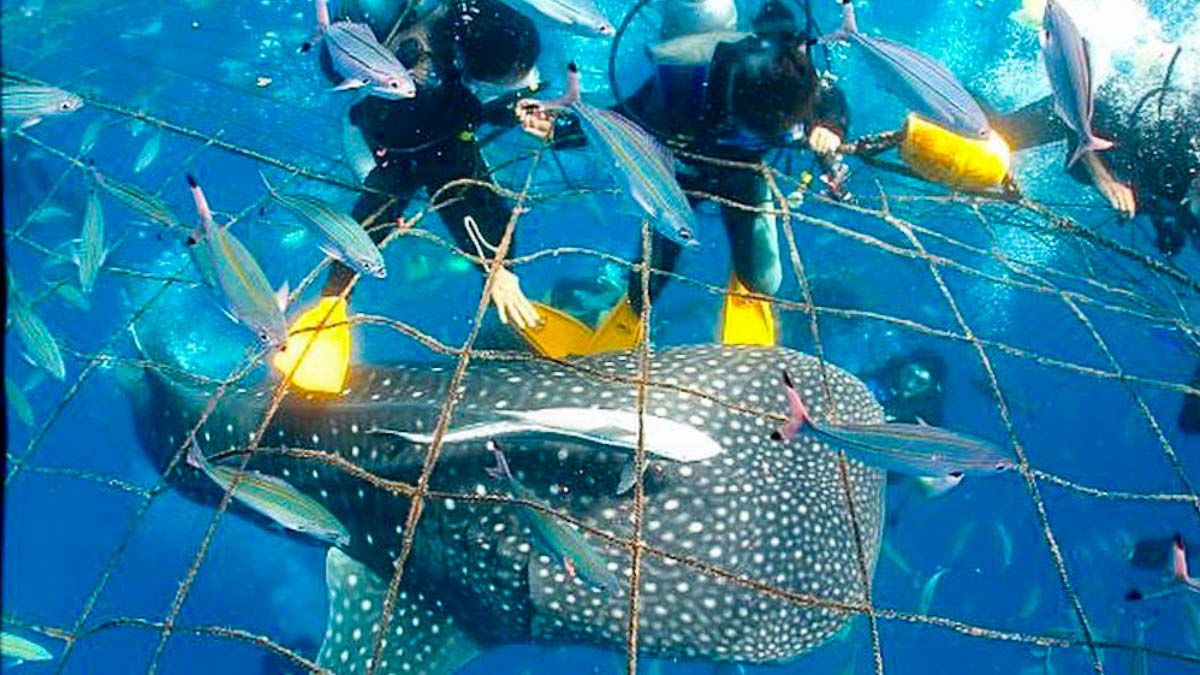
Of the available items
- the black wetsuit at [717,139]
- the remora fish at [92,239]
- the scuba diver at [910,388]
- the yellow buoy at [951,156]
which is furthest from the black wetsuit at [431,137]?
the scuba diver at [910,388]

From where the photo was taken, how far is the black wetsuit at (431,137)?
17.2ft

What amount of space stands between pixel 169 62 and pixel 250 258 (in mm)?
17767

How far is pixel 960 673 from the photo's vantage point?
13680mm

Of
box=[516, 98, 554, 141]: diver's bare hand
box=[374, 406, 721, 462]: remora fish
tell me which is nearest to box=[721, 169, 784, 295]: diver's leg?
box=[516, 98, 554, 141]: diver's bare hand

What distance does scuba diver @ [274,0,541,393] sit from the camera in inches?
197

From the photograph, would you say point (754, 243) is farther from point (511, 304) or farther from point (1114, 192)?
point (1114, 192)

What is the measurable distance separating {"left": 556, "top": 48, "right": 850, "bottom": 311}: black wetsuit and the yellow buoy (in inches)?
19.6

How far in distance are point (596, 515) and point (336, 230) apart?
5.73 feet

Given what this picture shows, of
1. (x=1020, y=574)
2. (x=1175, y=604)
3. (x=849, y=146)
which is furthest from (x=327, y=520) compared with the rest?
(x=1175, y=604)

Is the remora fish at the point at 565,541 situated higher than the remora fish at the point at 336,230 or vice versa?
the remora fish at the point at 336,230

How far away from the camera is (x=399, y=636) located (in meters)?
4.53

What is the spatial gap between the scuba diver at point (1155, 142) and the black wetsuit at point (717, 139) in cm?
219

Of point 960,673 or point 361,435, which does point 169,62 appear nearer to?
point 361,435

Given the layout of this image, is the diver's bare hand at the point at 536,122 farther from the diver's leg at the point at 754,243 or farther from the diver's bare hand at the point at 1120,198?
the diver's bare hand at the point at 1120,198
